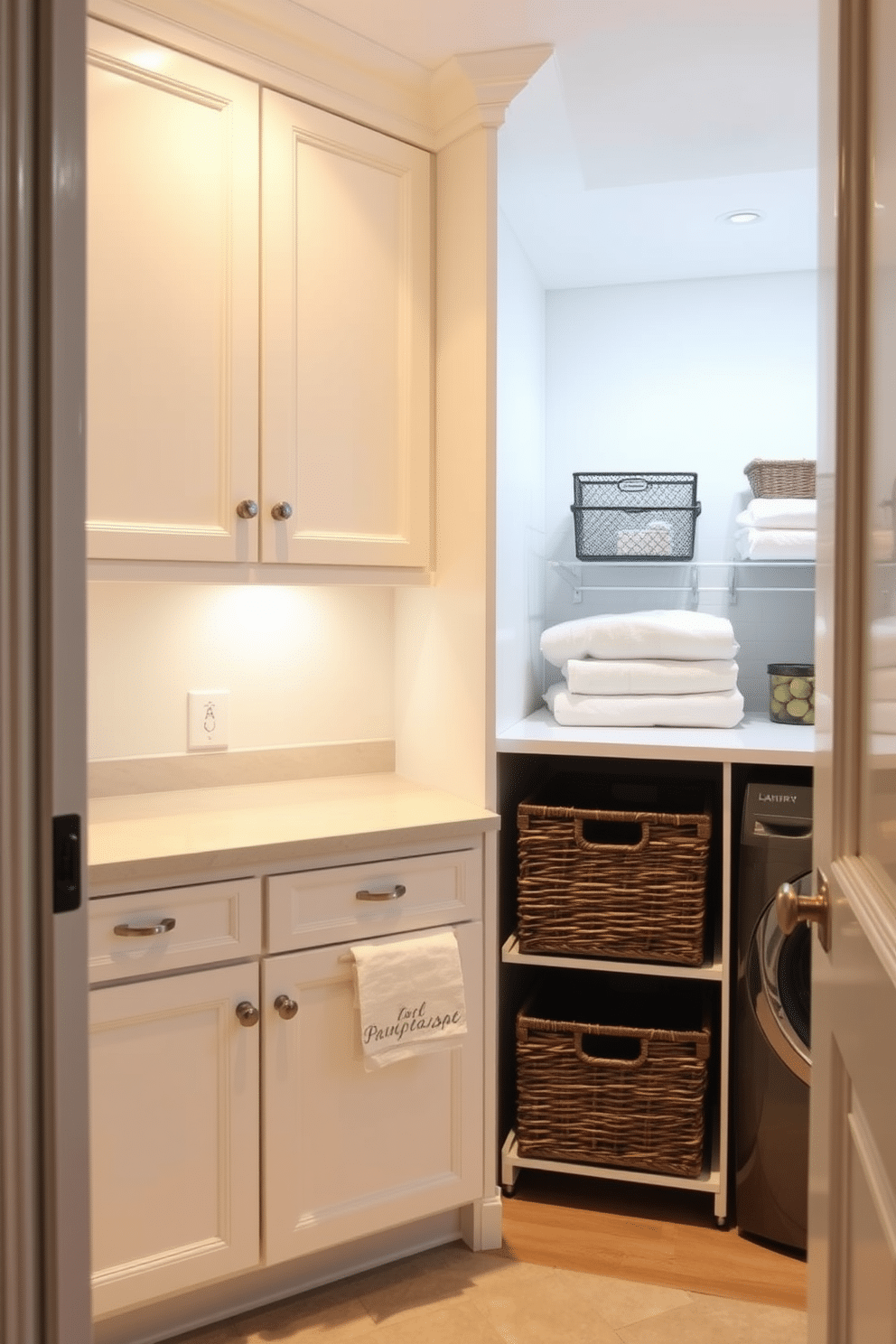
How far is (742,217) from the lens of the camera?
8.89 feet

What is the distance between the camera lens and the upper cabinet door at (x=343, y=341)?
6.98 feet

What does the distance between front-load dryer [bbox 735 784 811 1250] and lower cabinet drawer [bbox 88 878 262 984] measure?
100 centimetres

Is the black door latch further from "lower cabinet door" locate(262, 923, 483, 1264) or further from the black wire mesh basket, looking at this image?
the black wire mesh basket

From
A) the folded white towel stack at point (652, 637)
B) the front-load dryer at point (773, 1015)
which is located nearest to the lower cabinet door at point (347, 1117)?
the front-load dryer at point (773, 1015)

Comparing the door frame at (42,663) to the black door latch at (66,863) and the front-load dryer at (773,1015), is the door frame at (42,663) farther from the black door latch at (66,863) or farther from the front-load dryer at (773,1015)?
the front-load dryer at (773,1015)

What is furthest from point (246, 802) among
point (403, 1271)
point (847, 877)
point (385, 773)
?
point (847, 877)

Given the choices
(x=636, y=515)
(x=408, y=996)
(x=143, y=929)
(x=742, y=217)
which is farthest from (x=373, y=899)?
(x=742, y=217)

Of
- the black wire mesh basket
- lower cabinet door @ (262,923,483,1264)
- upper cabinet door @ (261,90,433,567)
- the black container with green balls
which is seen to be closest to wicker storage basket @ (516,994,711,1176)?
lower cabinet door @ (262,923,483,1264)

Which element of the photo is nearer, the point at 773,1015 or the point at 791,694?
the point at 773,1015

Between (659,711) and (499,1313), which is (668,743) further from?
(499,1313)

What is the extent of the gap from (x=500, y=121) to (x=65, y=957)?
1840mm

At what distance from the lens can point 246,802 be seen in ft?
7.50

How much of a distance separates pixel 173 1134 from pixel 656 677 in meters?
1.41

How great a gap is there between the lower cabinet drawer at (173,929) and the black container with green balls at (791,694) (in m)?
1.41
